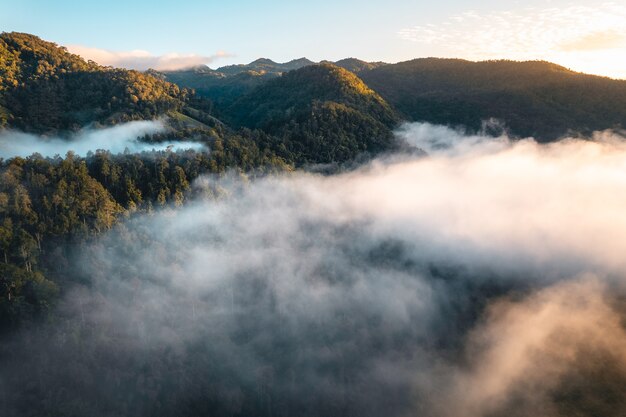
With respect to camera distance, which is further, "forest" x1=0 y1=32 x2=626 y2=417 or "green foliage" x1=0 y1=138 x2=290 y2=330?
"forest" x1=0 y1=32 x2=626 y2=417

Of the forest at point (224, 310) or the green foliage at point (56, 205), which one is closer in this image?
the green foliage at point (56, 205)

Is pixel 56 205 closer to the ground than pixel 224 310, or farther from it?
farther from it

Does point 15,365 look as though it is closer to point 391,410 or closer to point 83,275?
point 83,275

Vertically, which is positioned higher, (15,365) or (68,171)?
(68,171)

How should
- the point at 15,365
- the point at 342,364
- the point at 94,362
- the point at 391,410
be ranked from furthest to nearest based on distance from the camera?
1. the point at 342,364
2. the point at 391,410
3. the point at 94,362
4. the point at 15,365

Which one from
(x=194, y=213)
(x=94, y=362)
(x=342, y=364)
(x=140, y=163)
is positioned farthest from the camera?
(x=342, y=364)

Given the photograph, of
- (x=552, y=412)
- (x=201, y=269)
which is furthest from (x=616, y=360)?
(x=201, y=269)

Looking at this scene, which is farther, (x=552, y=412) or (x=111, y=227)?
(x=552, y=412)

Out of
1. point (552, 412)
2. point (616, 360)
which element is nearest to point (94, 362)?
point (552, 412)

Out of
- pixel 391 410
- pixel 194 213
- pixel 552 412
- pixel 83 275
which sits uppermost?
pixel 194 213

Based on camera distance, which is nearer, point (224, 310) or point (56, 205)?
point (56, 205)
